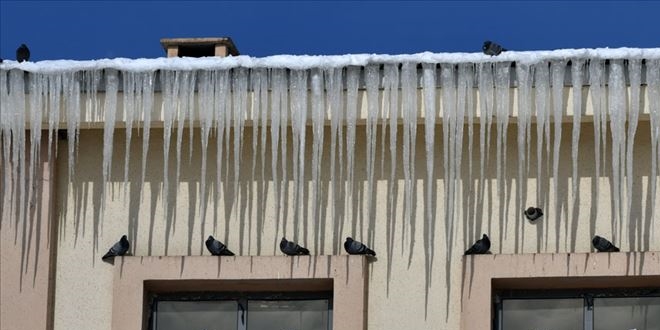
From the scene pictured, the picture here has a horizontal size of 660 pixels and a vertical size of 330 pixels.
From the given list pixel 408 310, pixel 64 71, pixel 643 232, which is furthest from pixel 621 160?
pixel 64 71

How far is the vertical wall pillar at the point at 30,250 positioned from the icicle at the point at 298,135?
163 cm

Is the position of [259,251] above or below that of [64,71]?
below

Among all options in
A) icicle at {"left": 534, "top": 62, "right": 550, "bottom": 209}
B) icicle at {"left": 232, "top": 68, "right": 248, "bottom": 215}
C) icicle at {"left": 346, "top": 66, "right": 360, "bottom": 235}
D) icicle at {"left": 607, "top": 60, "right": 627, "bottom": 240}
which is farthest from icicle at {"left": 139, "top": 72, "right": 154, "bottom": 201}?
icicle at {"left": 607, "top": 60, "right": 627, "bottom": 240}

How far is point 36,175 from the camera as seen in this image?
16.4m

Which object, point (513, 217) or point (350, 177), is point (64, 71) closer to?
point (350, 177)

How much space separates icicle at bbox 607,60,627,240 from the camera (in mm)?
15820

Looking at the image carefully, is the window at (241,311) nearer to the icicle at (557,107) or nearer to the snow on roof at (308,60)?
the snow on roof at (308,60)

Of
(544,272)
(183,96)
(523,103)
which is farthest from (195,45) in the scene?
(544,272)

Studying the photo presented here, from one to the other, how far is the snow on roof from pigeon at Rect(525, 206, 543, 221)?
3.14ft

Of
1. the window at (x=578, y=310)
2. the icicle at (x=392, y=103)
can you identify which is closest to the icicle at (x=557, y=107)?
the window at (x=578, y=310)

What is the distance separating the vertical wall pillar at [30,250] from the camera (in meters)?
16.1

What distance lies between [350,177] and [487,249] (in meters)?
1.06

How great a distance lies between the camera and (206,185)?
16.4m

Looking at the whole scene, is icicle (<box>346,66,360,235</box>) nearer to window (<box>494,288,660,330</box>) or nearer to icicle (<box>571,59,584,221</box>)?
window (<box>494,288,660,330</box>)
